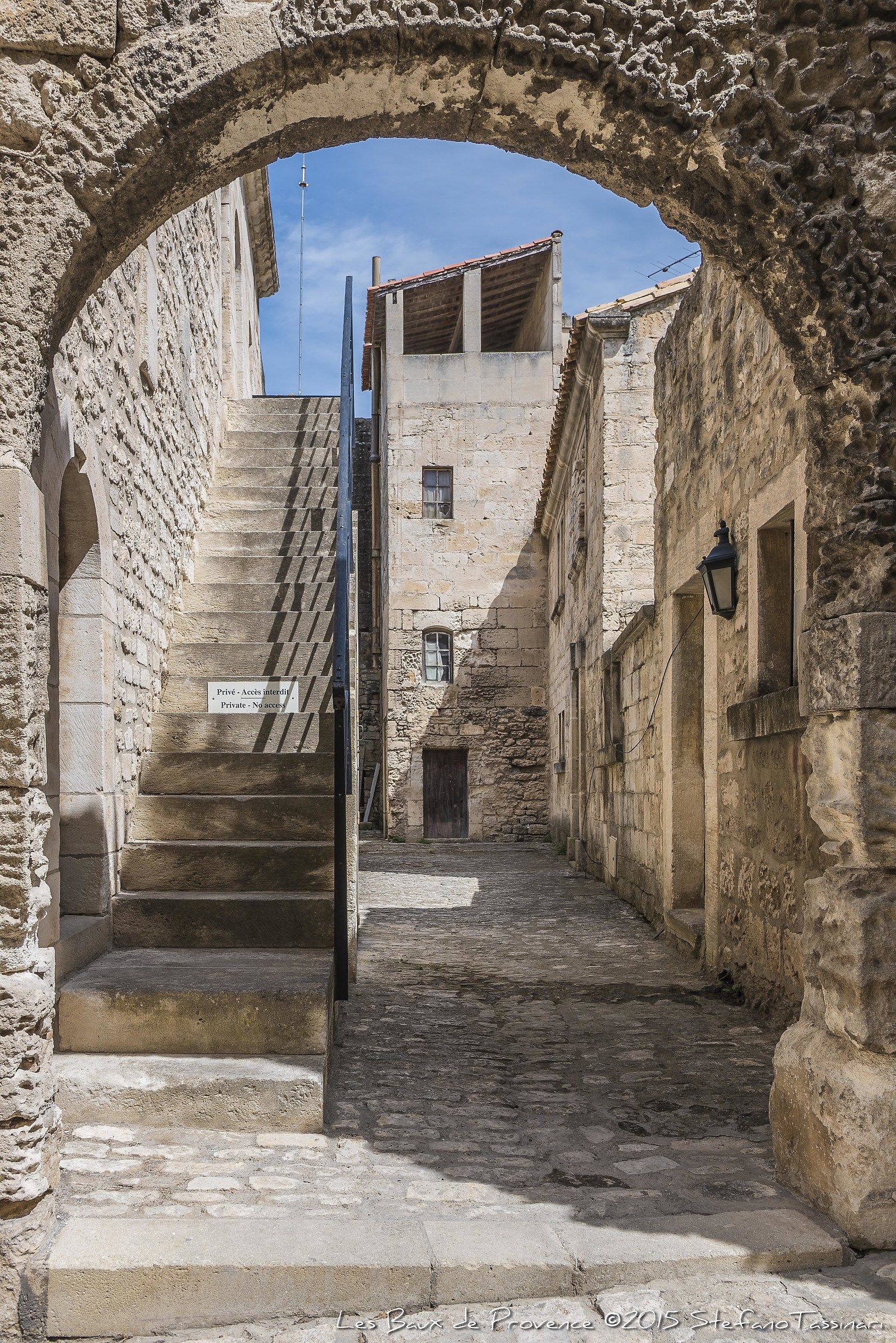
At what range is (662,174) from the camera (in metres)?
2.88

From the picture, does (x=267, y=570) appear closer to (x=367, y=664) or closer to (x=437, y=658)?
(x=437, y=658)

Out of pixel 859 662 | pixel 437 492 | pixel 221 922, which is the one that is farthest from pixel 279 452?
pixel 437 492

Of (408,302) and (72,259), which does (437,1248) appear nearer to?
(72,259)

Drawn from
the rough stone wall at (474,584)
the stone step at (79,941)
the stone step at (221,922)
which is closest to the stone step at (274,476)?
the stone step at (221,922)

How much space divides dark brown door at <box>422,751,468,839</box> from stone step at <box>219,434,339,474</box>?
360 inches

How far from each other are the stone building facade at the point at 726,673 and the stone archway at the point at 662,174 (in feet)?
1.27

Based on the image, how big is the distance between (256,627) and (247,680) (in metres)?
0.73

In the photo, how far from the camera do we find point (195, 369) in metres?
7.30

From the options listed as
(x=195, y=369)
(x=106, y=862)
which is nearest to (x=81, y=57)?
(x=106, y=862)

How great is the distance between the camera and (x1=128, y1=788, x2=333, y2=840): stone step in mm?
4945

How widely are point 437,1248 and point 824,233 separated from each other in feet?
8.75

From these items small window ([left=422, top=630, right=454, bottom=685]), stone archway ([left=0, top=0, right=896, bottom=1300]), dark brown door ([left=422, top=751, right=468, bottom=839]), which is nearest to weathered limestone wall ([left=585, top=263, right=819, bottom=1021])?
stone archway ([left=0, top=0, right=896, bottom=1300])

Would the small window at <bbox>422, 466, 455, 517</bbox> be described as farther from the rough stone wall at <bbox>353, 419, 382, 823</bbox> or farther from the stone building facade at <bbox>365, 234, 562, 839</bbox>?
the rough stone wall at <bbox>353, 419, 382, 823</bbox>

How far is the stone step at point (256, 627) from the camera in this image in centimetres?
630
